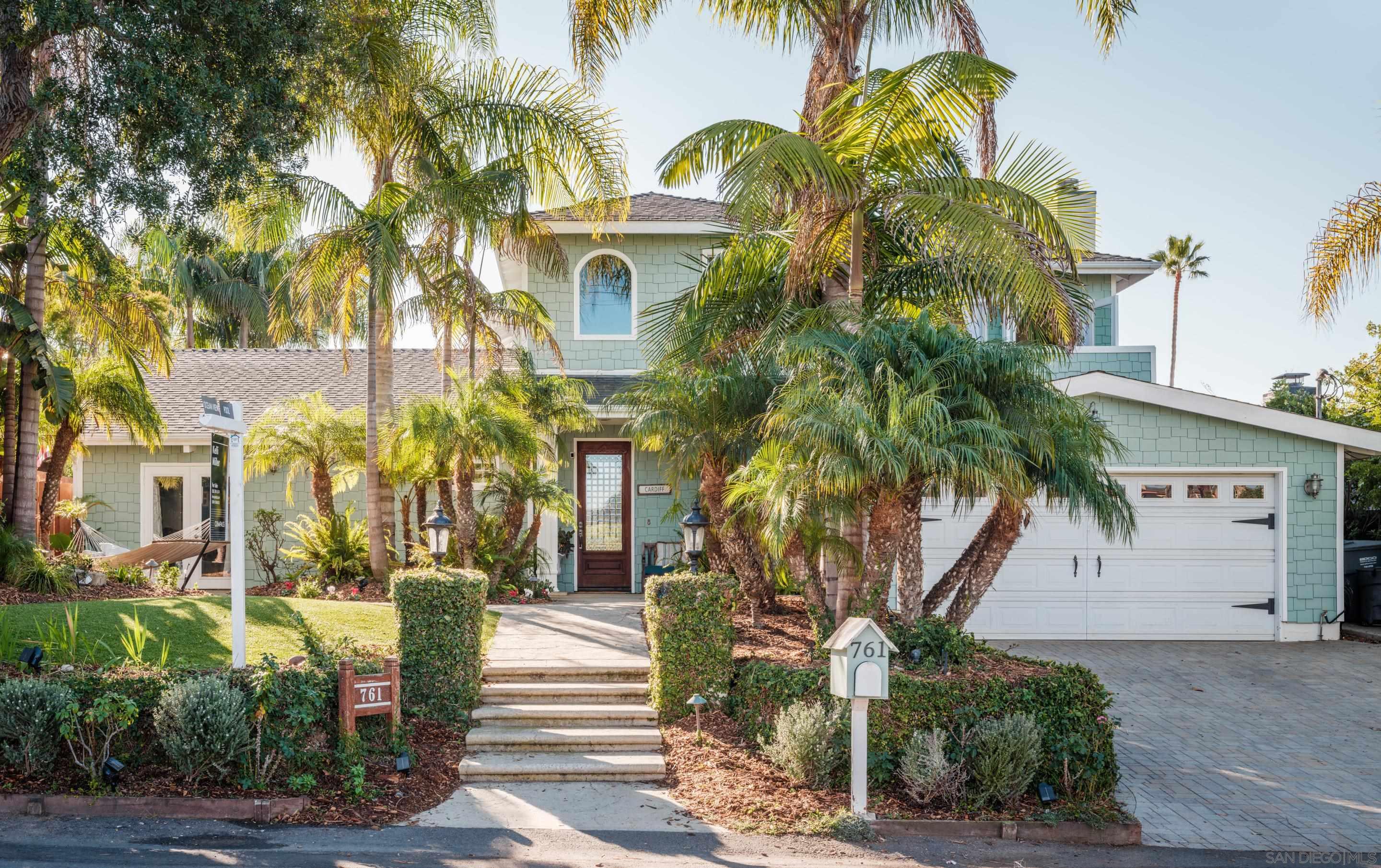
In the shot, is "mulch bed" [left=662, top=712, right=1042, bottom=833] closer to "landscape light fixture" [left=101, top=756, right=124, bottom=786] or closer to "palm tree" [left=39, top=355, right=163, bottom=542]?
"landscape light fixture" [left=101, top=756, right=124, bottom=786]

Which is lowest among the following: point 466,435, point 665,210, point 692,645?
point 692,645

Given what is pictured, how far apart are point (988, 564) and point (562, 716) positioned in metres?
3.86

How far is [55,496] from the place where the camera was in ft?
41.2

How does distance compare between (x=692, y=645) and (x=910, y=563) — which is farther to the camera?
A: (x=910, y=563)

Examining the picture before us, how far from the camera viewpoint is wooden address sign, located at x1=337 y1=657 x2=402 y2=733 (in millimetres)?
6332

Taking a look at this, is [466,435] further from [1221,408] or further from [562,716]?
[1221,408]

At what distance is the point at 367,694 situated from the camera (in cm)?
647

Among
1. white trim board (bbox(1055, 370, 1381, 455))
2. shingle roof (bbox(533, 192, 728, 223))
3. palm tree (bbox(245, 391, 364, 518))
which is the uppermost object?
shingle roof (bbox(533, 192, 728, 223))

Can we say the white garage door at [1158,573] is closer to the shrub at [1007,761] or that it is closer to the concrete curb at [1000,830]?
the shrub at [1007,761]

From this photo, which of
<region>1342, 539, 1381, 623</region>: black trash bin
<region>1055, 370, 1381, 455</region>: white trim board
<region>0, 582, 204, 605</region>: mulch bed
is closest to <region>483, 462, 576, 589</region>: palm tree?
<region>0, 582, 204, 605</region>: mulch bed

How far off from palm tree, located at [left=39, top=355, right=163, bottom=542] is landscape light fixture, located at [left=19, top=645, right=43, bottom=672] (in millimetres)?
6720

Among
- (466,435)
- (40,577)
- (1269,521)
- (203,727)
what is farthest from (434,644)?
(1269,521)

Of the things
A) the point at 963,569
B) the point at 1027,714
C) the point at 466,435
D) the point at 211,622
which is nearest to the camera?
the point at 1027,714

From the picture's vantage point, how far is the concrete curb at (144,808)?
5754 mm
